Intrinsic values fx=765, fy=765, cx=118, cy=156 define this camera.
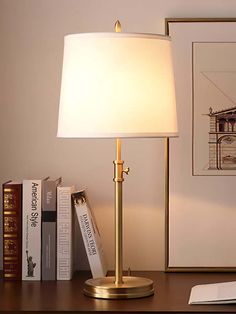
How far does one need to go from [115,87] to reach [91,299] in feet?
1.75

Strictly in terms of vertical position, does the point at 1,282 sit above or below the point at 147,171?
below

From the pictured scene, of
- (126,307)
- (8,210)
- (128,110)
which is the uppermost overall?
(128,110)

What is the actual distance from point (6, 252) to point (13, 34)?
0.66 metres

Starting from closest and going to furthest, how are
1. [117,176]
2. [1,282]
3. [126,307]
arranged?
[126,307]
[117,176]
[1,282]

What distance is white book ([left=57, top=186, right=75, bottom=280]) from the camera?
6.96ft

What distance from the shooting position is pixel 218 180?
2264 millimetres

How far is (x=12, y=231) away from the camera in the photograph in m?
2.15

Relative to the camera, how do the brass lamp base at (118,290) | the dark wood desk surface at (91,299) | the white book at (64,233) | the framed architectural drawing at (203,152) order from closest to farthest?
the dark wood desk surface at (91,299), the brass lamp base at (118,290), the white book at (64,233), the framed architectural drawing at (203,152)

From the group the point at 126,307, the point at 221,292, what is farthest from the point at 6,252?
the point at 221,292

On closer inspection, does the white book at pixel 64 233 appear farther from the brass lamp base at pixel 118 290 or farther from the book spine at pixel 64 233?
the brass lamp base at pixel 118 290

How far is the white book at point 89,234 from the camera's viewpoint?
2.12m

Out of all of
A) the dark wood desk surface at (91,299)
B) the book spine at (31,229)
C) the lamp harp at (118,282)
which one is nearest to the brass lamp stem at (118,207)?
the lamp harp at (118,282)

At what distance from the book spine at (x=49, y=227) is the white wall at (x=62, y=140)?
0.20 metres

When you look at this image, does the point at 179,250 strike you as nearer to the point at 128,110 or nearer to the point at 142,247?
the point at 142,247
